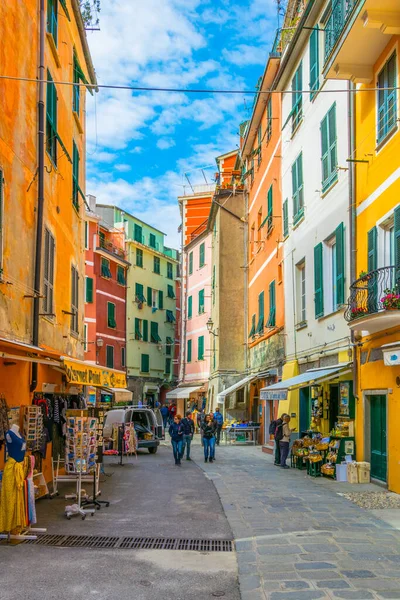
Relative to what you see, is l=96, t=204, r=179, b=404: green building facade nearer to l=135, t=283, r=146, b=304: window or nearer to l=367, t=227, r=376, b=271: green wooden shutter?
l=135, t=283, r=146, b=304: window

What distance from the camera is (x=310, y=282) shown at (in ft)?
62.4

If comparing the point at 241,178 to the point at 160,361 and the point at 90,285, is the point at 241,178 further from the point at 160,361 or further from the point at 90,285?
the point at 160,361

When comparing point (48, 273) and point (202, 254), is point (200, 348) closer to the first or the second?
point (202, 254)

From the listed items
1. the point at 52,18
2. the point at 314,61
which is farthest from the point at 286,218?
the point at 52,18

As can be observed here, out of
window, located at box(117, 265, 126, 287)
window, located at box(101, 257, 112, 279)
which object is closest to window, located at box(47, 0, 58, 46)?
window, located at box(101, 257, 112, 279)

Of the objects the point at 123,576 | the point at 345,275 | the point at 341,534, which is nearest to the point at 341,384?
the point at 345,275

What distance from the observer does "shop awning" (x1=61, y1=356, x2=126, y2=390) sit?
10.8 meters

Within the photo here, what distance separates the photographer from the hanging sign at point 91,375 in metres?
10.8

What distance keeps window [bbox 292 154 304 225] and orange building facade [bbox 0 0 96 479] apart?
23.3ft

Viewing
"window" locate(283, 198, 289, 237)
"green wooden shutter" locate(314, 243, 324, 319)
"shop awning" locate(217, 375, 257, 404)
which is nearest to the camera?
"green wooden shutter" locate(314, 243, 324, 319)

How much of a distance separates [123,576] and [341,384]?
10119 mm

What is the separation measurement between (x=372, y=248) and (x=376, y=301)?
1.62m

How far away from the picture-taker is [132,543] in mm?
8383

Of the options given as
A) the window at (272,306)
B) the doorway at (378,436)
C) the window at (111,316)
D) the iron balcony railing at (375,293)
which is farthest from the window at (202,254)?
the iron balcony railing at (375,293)
